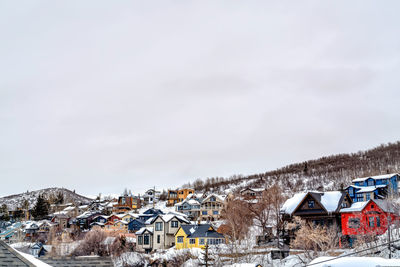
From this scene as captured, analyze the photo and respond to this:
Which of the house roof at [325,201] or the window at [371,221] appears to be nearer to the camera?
the window at [371,221]

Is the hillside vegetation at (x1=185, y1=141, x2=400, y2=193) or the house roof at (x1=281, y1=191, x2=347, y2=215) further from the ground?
the hillside vegetation at (x1=185, y1=141, x2=400, y2=193)

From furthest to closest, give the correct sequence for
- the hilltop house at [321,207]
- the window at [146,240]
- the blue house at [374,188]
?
the blue house at [374,188], the window at [146,240], the hilltop house at [321,207]

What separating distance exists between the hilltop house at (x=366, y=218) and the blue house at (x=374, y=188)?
25724 millimetres

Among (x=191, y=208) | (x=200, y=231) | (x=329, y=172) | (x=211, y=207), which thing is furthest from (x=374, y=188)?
(x=329, y=172)

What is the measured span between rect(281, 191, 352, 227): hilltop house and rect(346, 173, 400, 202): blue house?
962 inches

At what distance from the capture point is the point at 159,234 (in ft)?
224

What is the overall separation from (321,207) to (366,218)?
225 inches

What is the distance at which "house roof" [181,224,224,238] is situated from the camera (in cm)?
6080

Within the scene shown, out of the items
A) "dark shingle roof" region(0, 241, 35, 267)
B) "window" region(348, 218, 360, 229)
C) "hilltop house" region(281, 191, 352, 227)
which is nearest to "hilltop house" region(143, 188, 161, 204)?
"hilltop house" region(281, 191, 352, 227)

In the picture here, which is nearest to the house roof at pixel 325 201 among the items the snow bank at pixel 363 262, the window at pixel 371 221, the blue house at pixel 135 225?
the window at pixel 371 221

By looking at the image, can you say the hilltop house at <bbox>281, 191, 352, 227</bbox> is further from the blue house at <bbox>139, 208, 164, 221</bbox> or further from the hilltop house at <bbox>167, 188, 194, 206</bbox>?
the hilltop house at <bbox>167, 188, 194, 206</bbox>

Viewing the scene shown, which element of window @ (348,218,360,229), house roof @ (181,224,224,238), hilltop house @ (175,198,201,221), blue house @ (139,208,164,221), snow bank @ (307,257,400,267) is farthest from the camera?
hilltop house @ (175,198,201,221)

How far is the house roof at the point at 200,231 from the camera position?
199 feet

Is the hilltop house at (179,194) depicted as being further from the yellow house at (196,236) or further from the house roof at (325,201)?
the house roof at (325,201)
